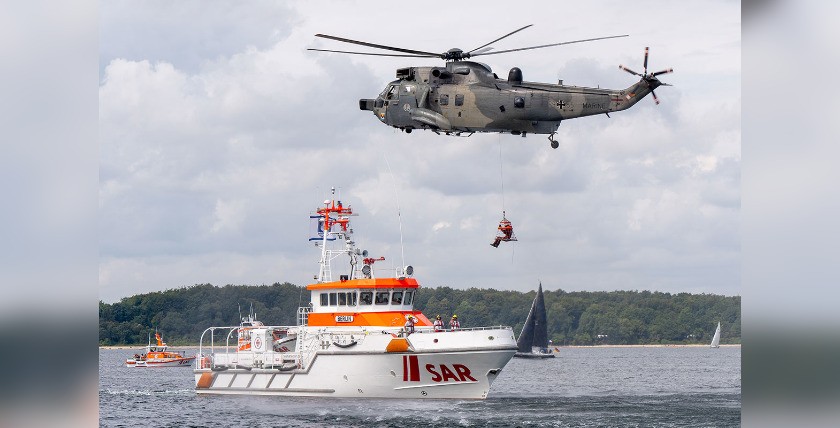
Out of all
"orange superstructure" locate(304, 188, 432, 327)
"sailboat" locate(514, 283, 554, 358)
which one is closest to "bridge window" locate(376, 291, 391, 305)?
"orange superstructure" locate(304, 188, 432, 327)

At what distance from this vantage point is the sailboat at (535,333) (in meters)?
76.4

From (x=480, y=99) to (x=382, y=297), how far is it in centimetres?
1006

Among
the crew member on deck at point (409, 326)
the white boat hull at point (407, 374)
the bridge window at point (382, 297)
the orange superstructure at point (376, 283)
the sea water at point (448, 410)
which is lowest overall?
the sea water at point (448, 410)

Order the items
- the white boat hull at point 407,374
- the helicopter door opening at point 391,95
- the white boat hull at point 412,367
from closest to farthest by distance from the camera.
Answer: the helicopter door opening at point 391,95, the white boat hull at point 412,367, the white boat hull at point 407,374

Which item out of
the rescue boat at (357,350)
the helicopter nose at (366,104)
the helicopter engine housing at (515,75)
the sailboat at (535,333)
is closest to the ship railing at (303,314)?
the rescue boat at (357,350)

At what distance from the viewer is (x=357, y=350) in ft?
108

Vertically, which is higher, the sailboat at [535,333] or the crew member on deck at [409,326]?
the crew member on deck at [409,326]

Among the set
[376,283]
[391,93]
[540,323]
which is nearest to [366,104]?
[391,93]

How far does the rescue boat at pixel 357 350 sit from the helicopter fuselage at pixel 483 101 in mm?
7154

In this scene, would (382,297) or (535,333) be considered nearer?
(382,297)

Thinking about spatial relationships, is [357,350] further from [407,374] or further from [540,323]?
[540,323]

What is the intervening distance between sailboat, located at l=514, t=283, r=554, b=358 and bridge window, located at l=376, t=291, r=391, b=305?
41.4m

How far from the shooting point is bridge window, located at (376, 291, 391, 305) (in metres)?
34.9

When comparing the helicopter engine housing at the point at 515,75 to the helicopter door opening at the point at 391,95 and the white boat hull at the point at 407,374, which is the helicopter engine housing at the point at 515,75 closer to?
the helicopter door opening at the point at 391,95
